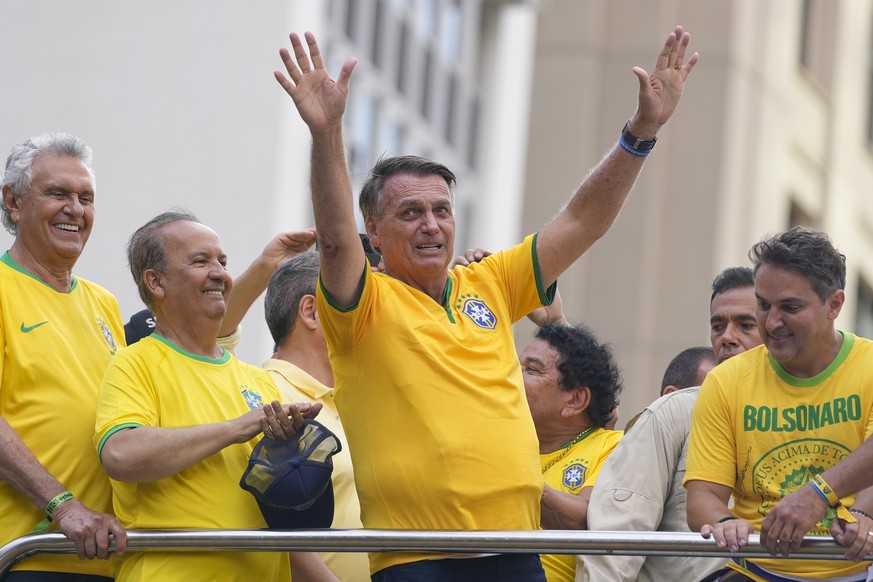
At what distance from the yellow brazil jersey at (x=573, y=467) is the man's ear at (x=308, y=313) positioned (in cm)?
102

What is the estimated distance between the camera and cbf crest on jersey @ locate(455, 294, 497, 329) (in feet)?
19.1

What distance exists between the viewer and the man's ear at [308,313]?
6.89m

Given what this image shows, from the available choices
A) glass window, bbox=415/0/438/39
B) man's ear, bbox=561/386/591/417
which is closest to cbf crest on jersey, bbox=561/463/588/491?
man's ear, bbox=561/386/591/417

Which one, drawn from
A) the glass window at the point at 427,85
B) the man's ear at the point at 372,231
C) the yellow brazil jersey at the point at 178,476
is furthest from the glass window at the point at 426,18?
the yellow brazil jersey at the point at 178,476

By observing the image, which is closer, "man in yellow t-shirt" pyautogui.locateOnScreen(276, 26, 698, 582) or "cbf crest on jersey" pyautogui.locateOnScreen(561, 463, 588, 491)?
"man in yellow t-shirt" pyautogui.locateOnScreen(276, 26, 698, 582)

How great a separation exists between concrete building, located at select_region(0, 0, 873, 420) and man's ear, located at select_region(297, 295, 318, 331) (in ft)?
39.5

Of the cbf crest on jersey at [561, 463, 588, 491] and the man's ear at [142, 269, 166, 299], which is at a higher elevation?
the man's ear at [142, 269, 166, 299]

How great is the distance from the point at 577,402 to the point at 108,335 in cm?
187

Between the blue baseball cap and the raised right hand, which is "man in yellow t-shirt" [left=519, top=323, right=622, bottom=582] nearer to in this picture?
the blue baseball cap

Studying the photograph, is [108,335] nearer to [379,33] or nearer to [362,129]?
[362,129]

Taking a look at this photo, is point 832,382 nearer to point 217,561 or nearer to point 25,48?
point 217,561

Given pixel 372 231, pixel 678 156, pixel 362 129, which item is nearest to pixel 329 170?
pixel 372 231

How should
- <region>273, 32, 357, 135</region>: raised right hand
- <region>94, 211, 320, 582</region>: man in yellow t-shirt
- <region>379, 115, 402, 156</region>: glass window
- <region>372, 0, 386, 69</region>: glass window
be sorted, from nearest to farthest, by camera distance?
1. <region>273, 32, 357, 135</region>: raised right hand
2. <region>94, 211, 320, 582</region>: man in yellow t-shirt
3. <region>372, 0, 386, 69</region>: glass window
4. <region>379, 115, 402, 156</region>: glass window

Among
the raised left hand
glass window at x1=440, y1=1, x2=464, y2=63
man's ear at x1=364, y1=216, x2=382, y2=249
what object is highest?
glass window at x1=440, y1=1, x2=464, y2=63
